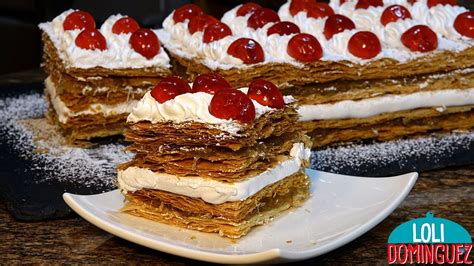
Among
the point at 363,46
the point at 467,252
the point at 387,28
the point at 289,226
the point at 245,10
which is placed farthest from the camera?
the point at 245,10

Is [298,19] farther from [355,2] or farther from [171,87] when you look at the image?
[171,87]

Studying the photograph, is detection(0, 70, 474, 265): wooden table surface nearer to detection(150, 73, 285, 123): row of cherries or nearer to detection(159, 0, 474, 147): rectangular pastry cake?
detection(150, 73, 285, 123): row of cherries

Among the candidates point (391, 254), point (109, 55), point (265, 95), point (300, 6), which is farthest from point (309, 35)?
point (391, 254)

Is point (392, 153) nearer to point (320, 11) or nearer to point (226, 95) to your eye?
point (320, 11)

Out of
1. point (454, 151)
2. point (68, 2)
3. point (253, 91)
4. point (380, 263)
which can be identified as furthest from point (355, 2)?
point (68, 2)

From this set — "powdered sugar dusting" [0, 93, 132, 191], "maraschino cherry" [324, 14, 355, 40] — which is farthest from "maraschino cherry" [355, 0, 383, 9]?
"powdered sugar dusting" [0, 93, 132, 191]

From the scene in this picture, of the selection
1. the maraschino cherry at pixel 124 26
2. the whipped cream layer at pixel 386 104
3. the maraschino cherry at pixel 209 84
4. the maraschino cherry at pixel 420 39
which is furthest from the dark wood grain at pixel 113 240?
the maraschino cherry at pixel 124 26
